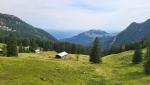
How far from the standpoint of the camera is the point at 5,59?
86.6 m

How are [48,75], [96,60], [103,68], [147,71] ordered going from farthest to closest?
[96,60], [103,68], [147,71], [48,75]

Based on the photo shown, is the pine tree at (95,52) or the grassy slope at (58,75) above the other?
the pine tree at (95,52)

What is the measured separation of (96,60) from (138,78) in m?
30.6

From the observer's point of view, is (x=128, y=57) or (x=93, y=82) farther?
(x=128, y=57)

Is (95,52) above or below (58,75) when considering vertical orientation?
above

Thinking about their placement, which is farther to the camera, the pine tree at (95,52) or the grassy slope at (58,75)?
the pine tree at (95,52)

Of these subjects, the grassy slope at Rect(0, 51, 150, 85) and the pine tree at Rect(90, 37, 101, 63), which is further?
the pine tree at Rect(90, 37, 101, 63)

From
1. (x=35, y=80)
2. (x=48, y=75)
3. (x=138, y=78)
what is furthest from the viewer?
(x=138, y=78)

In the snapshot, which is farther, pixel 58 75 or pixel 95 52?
pixel 95 52

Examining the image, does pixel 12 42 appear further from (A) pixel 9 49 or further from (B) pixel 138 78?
(B) pixel 138 78

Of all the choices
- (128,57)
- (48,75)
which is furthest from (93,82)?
(128,57)

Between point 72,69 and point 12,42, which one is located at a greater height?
point 12,42

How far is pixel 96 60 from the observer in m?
112

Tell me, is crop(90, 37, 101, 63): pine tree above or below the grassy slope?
above
